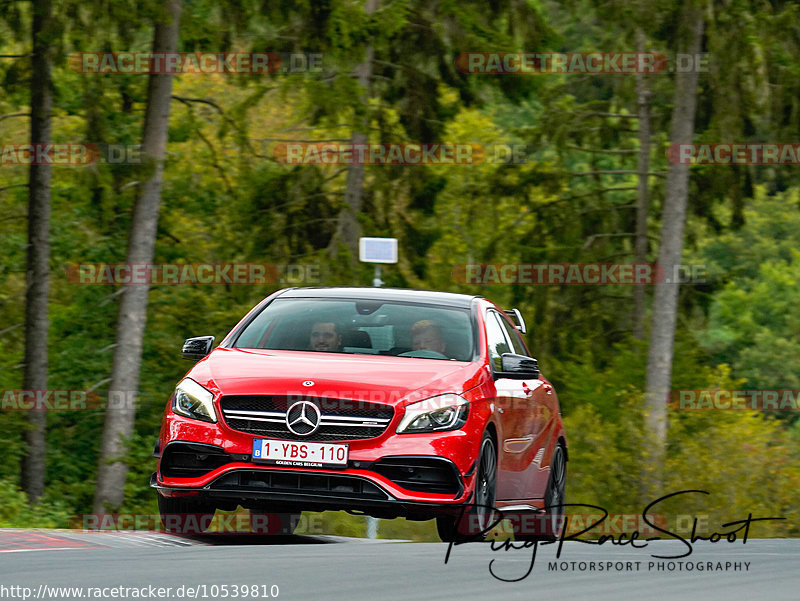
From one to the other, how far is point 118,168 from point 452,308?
14.5m

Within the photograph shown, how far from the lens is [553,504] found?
1220 centimetres

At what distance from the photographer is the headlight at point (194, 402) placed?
30.4 ft

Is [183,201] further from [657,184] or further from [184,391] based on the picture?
[184,391]

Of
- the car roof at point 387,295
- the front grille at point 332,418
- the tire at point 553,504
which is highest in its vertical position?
the car roof at point 387,295

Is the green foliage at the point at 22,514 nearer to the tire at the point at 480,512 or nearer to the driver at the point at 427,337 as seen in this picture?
the driver at the point at 427,337

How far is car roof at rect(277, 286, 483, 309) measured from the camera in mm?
10812

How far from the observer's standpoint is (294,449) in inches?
356

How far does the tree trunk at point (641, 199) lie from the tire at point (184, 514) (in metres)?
22.9

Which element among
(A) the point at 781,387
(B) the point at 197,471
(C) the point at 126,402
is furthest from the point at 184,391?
(A) the point at 781,387

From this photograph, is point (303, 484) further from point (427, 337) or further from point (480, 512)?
point (427, 337)

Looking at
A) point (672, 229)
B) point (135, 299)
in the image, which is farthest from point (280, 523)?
point (672, 229)

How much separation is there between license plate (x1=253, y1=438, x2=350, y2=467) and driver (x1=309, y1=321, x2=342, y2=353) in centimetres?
130

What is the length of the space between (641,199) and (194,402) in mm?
24395

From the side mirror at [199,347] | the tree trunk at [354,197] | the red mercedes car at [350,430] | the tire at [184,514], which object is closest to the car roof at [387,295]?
the red mercedes car at [350,430]
